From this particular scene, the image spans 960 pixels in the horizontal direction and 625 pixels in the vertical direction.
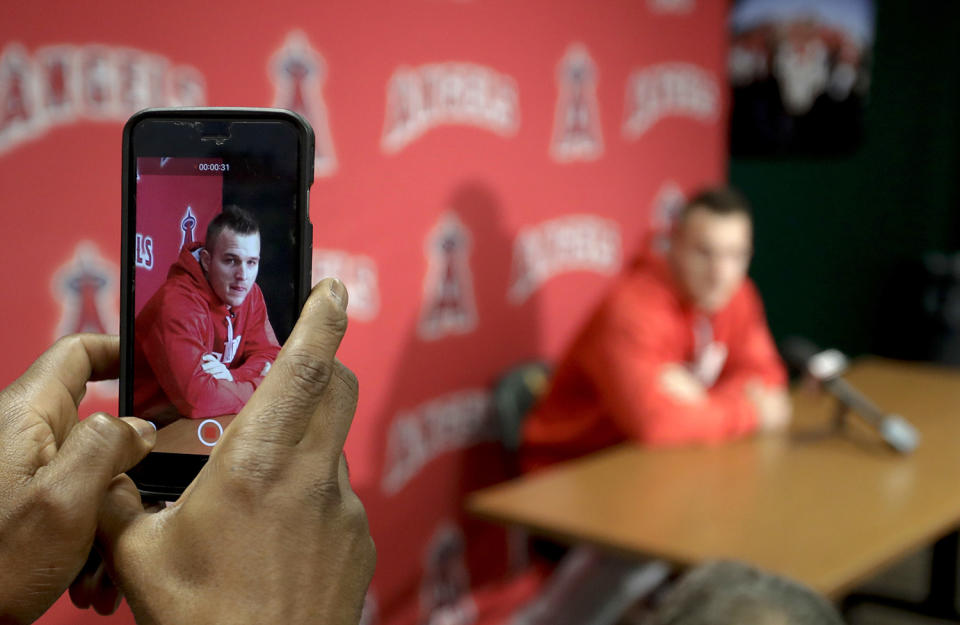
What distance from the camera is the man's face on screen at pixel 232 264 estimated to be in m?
0.53

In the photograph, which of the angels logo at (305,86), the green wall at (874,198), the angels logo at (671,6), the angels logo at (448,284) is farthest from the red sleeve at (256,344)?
the green wall at (874,198)

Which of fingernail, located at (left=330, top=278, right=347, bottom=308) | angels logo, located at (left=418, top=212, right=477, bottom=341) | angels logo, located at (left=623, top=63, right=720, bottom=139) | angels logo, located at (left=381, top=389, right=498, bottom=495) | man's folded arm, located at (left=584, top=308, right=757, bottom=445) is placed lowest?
angels logo, located at (left=381, top=389, right=498, bottom=495)

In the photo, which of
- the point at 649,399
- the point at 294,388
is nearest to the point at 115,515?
the point at 294,388

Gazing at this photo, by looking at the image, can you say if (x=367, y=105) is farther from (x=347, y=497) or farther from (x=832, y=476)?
(x=347, y=497)

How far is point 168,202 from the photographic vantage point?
0.56 m

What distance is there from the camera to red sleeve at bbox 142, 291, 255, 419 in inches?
21.1

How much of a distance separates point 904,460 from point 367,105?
4.42ft

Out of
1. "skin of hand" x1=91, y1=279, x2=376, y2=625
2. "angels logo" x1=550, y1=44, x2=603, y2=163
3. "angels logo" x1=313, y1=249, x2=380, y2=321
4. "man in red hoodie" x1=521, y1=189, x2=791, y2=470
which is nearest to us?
"skin of hand" x1=91, y1=279, x2=376, y2=625

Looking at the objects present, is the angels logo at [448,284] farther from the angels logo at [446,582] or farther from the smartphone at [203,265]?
the smartphone at [203,265]

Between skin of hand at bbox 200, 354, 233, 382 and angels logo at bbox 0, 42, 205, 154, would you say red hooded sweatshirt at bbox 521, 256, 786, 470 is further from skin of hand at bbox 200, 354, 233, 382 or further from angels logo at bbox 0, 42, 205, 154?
skin of hand at bbox 200, 354, 233, 382

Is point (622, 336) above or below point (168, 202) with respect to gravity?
below

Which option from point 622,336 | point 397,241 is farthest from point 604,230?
point 397,241

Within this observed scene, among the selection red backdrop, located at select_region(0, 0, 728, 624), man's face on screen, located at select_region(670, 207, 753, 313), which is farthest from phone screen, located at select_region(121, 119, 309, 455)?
man's face on screen, located at select_region(670, 207, 753, 313)

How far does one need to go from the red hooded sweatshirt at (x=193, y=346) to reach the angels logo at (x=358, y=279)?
1218mm
